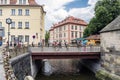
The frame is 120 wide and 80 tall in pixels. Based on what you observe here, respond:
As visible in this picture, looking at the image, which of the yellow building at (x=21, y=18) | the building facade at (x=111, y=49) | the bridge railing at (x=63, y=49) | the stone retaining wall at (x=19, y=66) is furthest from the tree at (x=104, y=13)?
the stone retaining wall at (x=19, y=66)

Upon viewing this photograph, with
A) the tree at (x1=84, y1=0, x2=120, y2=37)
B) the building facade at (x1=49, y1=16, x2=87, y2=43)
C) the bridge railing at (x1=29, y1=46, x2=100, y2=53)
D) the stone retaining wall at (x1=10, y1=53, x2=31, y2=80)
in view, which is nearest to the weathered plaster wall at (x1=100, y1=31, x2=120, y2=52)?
the bridge railing at (x1=29, y1=46, x2=100, y2=53)

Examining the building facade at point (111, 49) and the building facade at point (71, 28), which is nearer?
the building facade at point (111, 49)

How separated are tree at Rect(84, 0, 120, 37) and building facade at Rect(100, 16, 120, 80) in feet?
73.4

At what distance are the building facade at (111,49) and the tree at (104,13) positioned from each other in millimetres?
22381

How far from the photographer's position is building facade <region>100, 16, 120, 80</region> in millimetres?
28484

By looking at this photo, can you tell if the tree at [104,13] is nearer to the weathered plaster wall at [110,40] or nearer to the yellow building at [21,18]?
the yellow building at [21,18]

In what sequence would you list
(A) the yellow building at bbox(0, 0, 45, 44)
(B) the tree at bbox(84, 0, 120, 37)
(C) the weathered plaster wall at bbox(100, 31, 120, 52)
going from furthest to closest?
(B) the tree at bbox(84, 0, 120, 37)
(A) the yellow building at bbox(0, 0, 45, 44)
(C) the weathered plaster wall at bbox(100, 31, 120, 52)

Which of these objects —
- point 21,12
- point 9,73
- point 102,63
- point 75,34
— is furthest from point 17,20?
point 75,34

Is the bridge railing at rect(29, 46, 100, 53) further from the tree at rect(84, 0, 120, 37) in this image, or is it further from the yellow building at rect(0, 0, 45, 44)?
the tree at rect(84, 0, 120, 37)

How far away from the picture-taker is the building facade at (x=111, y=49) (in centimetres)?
2848

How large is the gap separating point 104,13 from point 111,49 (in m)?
26.1

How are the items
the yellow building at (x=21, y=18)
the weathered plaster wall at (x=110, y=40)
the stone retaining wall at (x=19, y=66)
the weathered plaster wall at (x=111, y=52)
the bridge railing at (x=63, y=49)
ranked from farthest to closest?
the yellow building at (x=21, y=18) < the bridge railing at (x=63, y=49) < the weathered plaster wall at (x=110, y=40) < the weathered plaster wall at (x=111, y=52) < the stone retaining wall at (x=19, y=66)

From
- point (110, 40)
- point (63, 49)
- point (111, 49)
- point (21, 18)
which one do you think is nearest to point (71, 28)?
point (21, 18)

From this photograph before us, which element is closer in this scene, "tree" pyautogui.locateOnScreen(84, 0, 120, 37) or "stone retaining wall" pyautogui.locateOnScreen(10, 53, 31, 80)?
"stone retaining wall" pyautogui.locateOnScreen(10, 53, 31, 80)
